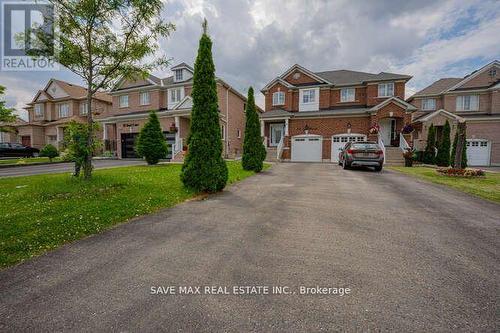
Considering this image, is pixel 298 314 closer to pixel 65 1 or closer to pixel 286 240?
pixel 286 240

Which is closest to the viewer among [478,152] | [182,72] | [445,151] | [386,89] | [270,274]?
[270,274]

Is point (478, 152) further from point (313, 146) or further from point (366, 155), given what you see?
point (366, 155)

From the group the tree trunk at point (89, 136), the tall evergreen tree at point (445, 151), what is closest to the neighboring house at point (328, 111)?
the tall evergreen tree at point (445, 151)

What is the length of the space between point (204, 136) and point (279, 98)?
62.3 ft

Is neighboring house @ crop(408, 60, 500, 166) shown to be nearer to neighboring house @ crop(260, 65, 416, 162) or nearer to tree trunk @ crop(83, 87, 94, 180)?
neighboring house @ crop(260, 65, 416, 162)

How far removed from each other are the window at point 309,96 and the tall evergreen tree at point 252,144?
12.2m

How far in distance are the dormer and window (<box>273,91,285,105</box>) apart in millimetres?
9726

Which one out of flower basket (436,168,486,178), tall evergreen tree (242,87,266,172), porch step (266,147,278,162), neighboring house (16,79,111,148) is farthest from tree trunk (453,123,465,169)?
neighboring house (16,79,111,148)

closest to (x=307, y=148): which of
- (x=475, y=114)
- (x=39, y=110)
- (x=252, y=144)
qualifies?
(x=252, y=144)

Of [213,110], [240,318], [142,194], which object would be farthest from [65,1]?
[240,318]

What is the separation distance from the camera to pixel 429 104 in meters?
26.8

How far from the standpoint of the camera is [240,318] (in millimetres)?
2016

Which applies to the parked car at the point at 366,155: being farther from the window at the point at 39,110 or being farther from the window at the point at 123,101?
the window at the point at 39,110

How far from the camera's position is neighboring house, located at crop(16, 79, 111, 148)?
31.8 meters
